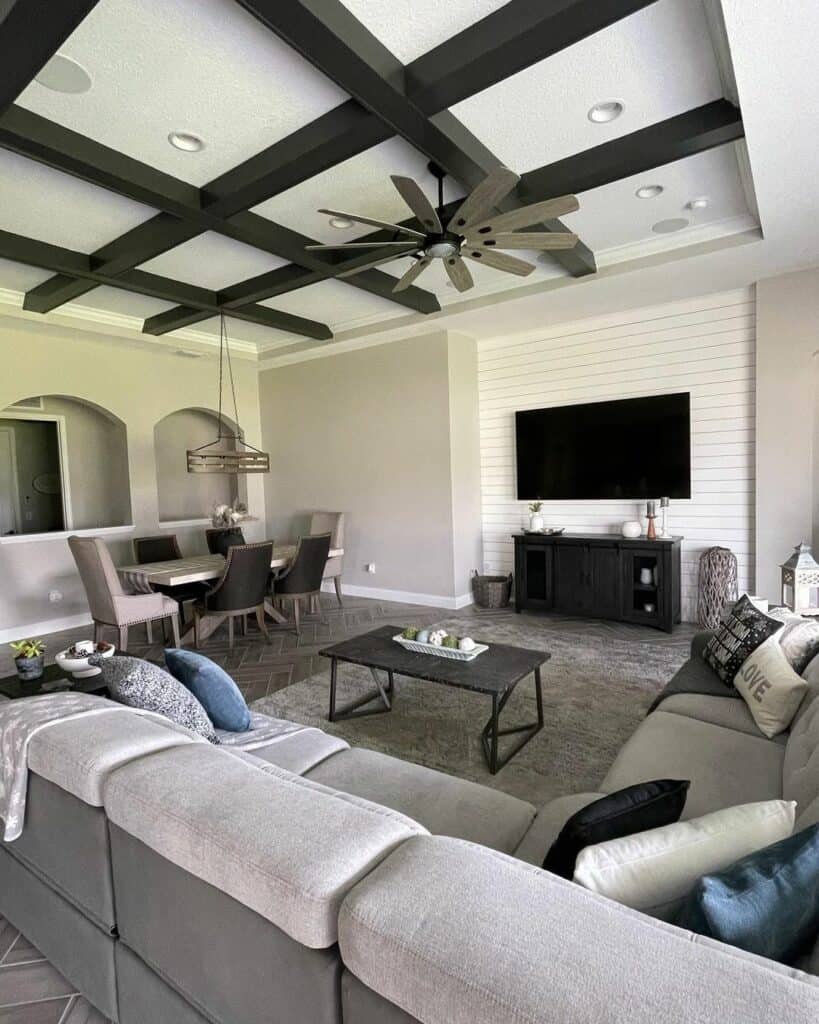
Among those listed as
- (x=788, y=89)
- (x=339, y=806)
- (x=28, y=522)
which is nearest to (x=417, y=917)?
(x=339, y=806)

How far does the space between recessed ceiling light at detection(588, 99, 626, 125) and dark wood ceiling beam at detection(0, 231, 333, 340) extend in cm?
333

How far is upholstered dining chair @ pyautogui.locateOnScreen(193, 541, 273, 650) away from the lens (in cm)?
455

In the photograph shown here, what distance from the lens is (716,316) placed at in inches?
190

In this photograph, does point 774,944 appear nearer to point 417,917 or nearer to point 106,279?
point 417,917

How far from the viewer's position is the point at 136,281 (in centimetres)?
445

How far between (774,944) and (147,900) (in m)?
1.20

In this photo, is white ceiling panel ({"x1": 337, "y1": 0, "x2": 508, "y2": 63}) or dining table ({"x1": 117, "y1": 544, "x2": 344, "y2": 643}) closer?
white ceiling panel ({"x1": 337, "y1": 0, "x2": 508, "y2": 63})

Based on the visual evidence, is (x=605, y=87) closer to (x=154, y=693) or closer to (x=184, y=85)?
(x=184, y=85)

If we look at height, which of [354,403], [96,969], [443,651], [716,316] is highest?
[716,316]

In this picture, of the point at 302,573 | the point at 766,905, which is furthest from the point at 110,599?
the point at 766,905

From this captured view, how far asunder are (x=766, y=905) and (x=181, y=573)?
15.1ft

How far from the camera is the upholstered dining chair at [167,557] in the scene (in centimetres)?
518

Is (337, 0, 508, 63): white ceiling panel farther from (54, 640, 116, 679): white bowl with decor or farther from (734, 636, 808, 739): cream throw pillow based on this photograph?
(54, 640, 116, 679): white bowl with decor

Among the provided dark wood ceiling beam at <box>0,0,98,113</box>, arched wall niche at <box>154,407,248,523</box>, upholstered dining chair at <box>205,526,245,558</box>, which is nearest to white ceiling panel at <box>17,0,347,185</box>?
dark wood ceiling beam at <box>0,0,98,113</box>
